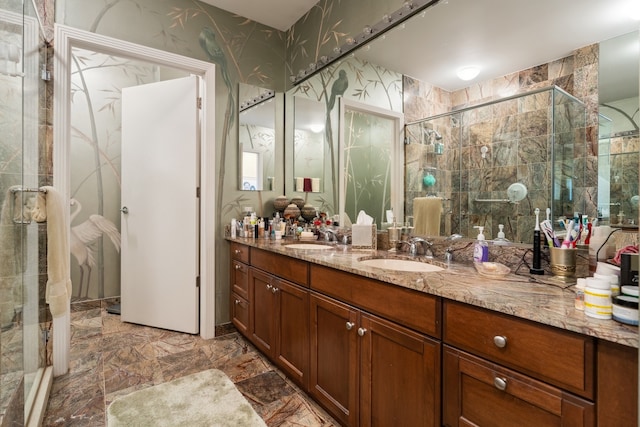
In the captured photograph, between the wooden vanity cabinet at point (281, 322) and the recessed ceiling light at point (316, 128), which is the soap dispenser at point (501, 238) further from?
the recessed ceiling light at point (316, 128)

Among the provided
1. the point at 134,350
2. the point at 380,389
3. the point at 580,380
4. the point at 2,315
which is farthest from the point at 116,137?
the point at 580,380

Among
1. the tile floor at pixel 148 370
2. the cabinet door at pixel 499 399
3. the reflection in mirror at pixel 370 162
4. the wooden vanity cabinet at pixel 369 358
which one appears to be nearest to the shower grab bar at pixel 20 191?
the tile floor at pixel 148 370

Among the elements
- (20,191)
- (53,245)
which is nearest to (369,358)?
(53,245)

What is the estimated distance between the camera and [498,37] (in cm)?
152

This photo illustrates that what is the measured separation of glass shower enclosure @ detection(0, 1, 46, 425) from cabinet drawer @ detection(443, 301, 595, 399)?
1753mm

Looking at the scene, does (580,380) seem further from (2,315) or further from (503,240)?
(2,315)

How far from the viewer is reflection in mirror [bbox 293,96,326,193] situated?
270 centimetres

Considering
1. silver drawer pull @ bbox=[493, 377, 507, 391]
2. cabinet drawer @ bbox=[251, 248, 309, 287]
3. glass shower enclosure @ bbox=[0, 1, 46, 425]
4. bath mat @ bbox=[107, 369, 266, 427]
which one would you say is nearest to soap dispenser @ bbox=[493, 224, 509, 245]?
silver drawer pull @ bbox=[493, 377, 507, 391]


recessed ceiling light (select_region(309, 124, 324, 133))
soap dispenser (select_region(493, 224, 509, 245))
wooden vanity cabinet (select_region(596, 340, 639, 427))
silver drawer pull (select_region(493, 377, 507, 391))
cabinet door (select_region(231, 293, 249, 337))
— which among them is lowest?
cabinet door (select_region(231, 293, 249, 337))

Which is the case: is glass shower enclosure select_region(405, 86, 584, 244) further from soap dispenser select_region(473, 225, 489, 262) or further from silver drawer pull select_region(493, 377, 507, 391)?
silver drawer pull select_region(493, 377, 507, 391)

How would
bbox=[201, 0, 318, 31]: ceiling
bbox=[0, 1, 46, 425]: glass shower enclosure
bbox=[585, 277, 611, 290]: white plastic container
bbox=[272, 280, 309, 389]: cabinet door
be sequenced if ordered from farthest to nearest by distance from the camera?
bbox=[201, 0, 318, 31]: ceiling → bbox=[272, 280, 309, 389]: cabinet door → bbox=[0, 1, 46, 425]: glass shower enclosure → bbox=[585, 277, 611, 290]: white plastic container

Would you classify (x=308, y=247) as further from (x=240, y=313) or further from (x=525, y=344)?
(x=525, y=344)

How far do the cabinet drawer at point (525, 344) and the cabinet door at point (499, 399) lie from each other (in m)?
0.03

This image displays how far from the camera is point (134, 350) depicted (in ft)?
7.91
